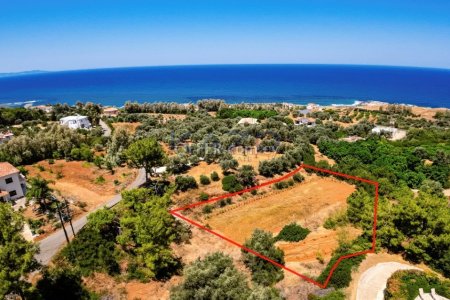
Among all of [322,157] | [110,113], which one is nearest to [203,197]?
[322,157]

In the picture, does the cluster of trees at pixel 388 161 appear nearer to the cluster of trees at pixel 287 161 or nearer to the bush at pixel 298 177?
the cluster of trees at pixel 287 161

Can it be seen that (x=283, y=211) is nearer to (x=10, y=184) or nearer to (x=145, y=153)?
(x=145, y=153)

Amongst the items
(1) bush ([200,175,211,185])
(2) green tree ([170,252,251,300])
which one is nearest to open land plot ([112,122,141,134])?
(1) bush ([200,175,211,185])

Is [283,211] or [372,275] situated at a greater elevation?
[372,275]

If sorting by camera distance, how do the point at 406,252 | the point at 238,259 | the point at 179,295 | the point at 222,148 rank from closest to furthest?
the point at 179,295
the point at 406,252
the point at 238,259
the point at 222,148

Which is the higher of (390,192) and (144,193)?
(144,193)

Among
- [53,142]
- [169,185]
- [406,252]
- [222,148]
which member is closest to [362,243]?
[406,252]

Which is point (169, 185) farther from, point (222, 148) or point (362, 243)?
point (362, 243)
